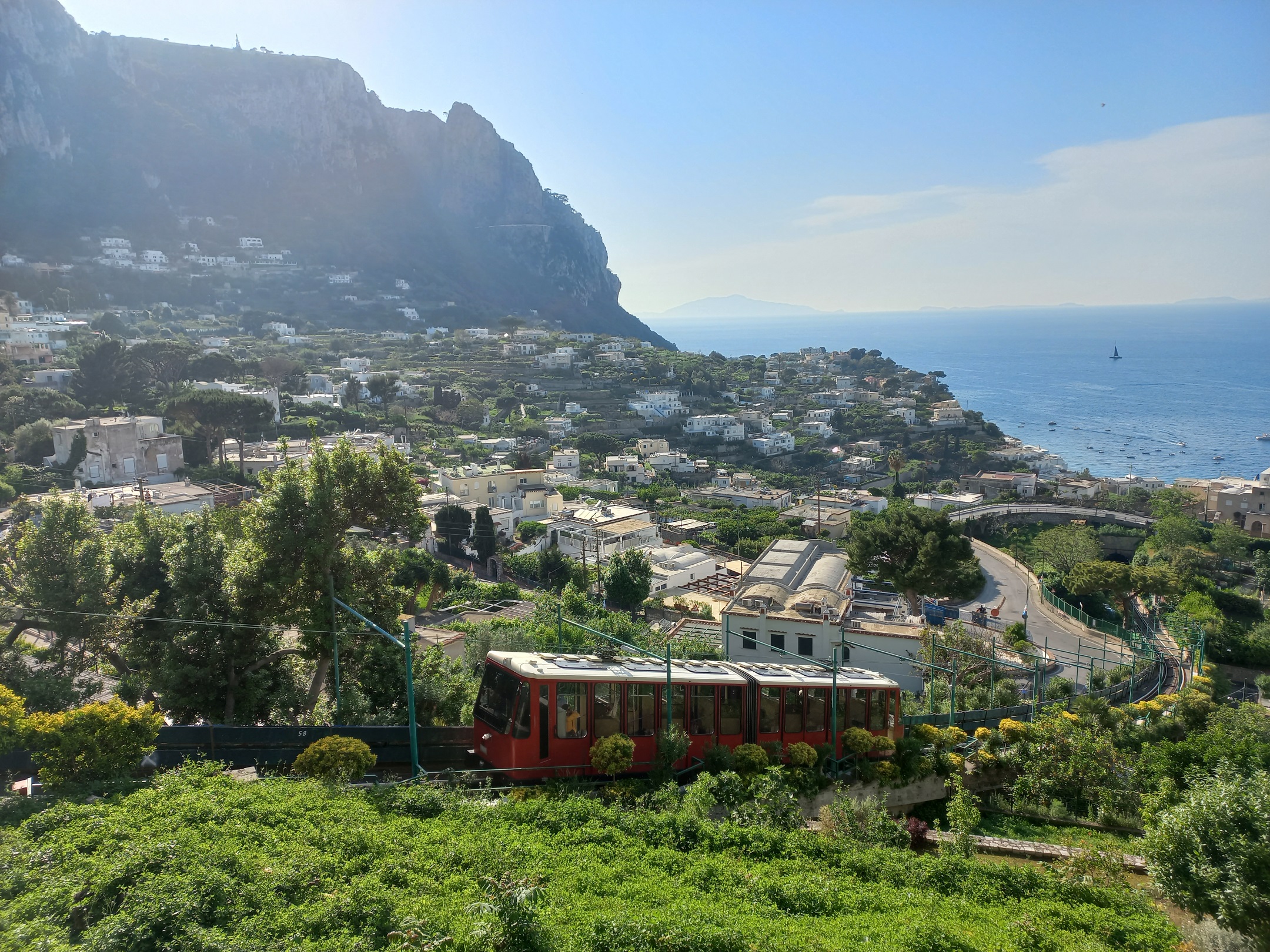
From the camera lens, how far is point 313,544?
10.9 m

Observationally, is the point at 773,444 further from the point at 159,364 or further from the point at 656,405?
the point at 159,364

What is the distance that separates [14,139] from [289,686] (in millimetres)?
Result: 119232

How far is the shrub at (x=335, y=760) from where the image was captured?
8.57 metres

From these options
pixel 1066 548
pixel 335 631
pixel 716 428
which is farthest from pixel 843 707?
pixel 716 428

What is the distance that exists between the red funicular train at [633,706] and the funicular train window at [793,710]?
14 mm

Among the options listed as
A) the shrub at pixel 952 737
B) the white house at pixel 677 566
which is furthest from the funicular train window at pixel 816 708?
the white house at pixel 677 566

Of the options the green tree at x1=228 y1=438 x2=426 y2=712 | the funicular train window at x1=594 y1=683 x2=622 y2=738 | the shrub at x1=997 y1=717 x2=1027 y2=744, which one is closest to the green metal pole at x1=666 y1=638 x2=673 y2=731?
the funicular train window at x1=594 y1=683 x2=622 y2=738

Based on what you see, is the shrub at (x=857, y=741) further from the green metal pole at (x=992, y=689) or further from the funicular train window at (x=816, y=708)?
the green metal pole at (x=992, y=689)

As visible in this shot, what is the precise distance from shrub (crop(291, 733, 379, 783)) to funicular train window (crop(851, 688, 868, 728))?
6.94m

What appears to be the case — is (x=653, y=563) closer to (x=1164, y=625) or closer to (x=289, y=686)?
(x=1164, y=625)

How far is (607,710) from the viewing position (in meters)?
9.61

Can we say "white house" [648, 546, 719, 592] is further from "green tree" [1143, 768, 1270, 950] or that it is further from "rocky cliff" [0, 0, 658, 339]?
"rocky cliff" [0, 0, 658, 339]

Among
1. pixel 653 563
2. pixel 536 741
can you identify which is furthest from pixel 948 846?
pixel 653 563

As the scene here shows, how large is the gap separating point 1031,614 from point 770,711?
83.1 feet
